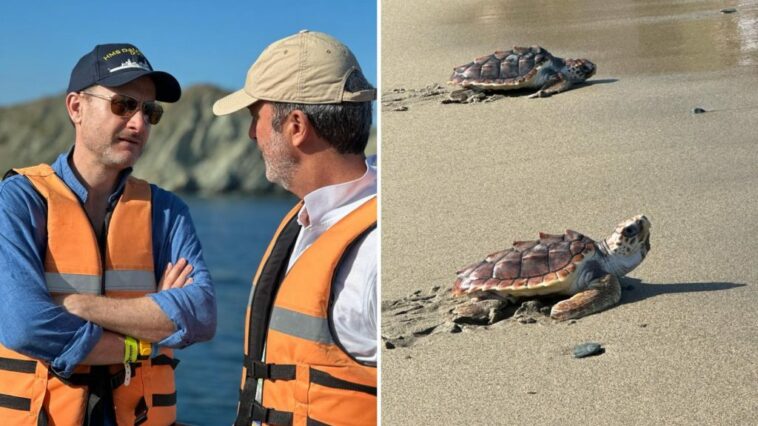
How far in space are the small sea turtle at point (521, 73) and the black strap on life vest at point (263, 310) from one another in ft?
14.8

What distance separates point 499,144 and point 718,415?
7.58 feet

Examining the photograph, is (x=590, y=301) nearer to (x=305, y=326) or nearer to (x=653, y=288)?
(x=653, y=288)

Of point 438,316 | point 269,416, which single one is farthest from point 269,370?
point 438,316

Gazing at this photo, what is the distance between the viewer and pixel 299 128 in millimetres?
1824

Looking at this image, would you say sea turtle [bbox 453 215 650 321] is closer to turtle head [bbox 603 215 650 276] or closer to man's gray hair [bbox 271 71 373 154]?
turtle head [bbox 603 215 650 276]

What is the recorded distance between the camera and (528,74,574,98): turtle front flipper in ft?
21.4

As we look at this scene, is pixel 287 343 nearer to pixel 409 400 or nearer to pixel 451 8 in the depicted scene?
pixel 409 400

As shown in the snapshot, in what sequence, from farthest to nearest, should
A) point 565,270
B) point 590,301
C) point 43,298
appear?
point 565,270 → point 590,301 → point 43,298

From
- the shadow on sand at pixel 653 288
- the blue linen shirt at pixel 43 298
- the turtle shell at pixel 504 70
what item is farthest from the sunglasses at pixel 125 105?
the turtle shell at pixel 504 70

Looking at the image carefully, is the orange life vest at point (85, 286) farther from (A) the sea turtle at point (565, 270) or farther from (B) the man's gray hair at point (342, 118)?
(A) the sea turtle at point (565, 270)

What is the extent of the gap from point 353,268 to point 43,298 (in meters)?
0.69

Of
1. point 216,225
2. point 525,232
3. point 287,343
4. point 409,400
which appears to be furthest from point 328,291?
point 216,225

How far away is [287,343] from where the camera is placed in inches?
73.7

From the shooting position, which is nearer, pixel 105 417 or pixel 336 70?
pixel 336 70
